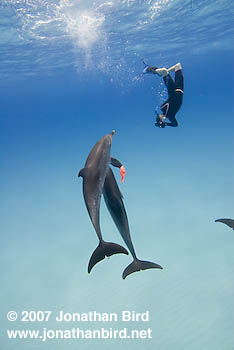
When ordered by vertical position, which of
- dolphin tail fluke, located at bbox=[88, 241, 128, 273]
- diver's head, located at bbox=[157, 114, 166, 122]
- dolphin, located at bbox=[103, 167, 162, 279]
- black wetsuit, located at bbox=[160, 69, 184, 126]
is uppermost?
black wetsuit, located at bbox=[160, 69, 184, 126]

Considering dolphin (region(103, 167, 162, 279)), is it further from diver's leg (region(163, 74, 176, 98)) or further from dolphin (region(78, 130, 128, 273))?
diver's leg (region(163, 74, 176, 98))

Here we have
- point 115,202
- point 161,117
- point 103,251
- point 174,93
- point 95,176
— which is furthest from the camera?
point 174,93

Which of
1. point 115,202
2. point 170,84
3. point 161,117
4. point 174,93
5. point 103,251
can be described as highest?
point 170,84

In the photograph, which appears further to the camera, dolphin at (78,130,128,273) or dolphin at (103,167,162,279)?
dolphin at (103,167,162,279)

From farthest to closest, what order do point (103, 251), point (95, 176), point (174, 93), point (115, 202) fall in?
1. point (174, 93)
2. point (115, 202)
3. point (103, 251)
4. point (95, 176)

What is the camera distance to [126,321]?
9961 millimetres

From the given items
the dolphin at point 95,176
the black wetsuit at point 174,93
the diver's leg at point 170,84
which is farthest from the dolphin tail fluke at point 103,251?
the diver's leg at point 170,84

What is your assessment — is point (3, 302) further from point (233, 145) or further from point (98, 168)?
point (233, 145)

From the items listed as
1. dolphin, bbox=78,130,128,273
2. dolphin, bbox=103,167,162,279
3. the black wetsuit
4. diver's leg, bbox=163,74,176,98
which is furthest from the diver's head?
dolphin, bbox=78,130,128,273

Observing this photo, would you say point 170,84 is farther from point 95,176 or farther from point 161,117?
point 95,176

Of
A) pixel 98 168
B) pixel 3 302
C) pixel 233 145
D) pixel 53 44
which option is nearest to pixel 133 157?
pixel 233 145

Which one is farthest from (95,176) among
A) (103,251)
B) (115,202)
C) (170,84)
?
(170,84)

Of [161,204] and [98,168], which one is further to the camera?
[161,204]

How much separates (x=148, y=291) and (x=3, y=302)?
5.75 m
